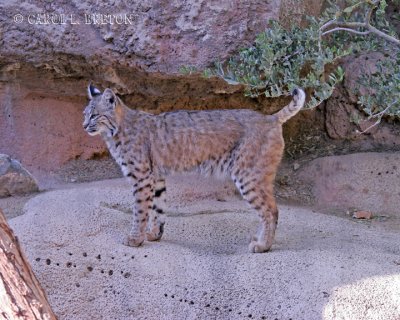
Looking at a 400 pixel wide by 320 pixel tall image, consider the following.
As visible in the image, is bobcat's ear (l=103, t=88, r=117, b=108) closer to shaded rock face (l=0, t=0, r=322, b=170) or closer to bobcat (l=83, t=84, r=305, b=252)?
bobcat (l=83, t=84, r=305, b=252)

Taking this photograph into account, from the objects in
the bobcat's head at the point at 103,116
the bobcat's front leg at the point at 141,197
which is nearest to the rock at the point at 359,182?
the bobcat's front leg at the point at 141,197

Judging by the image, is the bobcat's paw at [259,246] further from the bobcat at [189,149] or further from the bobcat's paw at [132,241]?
the bobcat's paw at [132,241]

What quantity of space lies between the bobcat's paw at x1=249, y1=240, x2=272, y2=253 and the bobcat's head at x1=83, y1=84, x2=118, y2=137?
1661mm

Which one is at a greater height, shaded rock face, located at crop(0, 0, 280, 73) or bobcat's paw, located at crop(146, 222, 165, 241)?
shaded rock face, located at crop(0, 0, 280, 73)

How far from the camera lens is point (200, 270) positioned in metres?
5.33

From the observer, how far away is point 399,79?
17.9 ft

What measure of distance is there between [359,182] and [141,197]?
291cm

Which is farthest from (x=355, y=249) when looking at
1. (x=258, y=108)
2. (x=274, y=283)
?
(x=258, y=108)

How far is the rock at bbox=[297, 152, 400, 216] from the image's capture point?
24.8 ft

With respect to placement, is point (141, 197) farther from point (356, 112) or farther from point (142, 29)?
point (356, 112)

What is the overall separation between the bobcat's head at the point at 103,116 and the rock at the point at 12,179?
1408mm

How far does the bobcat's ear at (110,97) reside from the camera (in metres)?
6.18

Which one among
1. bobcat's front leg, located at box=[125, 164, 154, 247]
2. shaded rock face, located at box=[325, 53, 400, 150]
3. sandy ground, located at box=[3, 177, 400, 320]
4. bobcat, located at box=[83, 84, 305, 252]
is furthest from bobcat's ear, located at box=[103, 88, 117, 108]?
shaded rock face, located at box=[325, 53, 400, 150]

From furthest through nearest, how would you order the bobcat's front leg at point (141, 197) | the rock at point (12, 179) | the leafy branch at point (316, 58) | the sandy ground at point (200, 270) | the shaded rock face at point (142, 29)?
the rock at point (12, 179), the shaded rock face at point (142, 29), the bobcat's front leg at point (141, 197), the leafy branch at point (316, 58), the sandy ground at point (200, 270)
